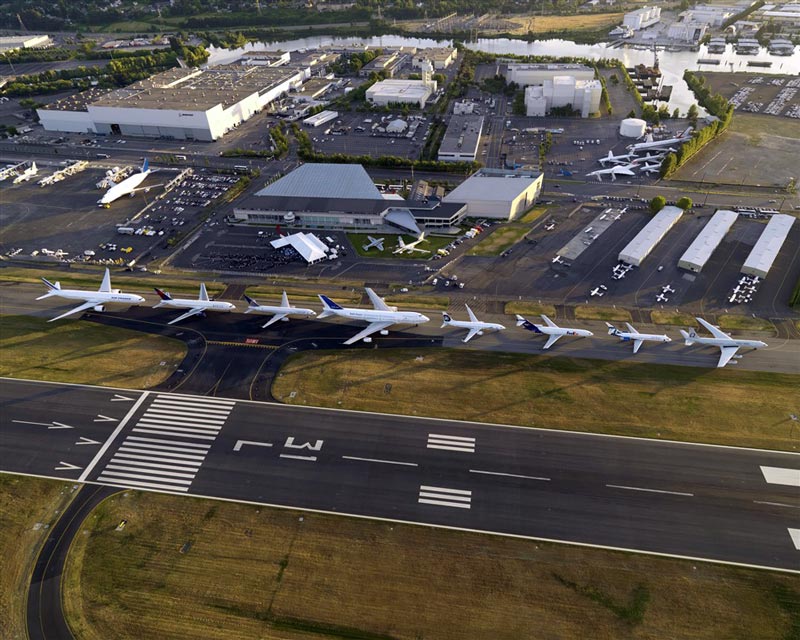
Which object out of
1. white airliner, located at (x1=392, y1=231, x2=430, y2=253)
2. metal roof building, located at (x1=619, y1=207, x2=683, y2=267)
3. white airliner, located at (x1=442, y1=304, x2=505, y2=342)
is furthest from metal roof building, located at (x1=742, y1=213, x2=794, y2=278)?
white airliner, located at (x1=392, y1=231, x2=430, y2=253)

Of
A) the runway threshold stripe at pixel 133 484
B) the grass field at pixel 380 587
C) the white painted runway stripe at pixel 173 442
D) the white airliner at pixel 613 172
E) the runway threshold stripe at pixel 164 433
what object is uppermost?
the white airliner at pixel 613 172

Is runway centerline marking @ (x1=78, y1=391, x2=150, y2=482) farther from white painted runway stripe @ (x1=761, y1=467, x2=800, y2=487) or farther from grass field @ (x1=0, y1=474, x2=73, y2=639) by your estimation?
white painted runway stripe @ (x1=761, y1=467, x2=800, y2=487)

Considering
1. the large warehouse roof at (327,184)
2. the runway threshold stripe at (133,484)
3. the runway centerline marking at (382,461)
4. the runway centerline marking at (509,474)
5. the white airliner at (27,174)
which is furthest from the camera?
the white airliner at (27,174)

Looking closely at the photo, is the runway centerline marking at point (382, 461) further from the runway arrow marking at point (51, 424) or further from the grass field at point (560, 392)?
the runway arrow marking at point (51, 424)

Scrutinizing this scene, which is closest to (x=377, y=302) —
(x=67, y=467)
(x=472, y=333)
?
(x=472, y=333)

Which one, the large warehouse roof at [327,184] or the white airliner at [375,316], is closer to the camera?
the white airliner at [375,316]

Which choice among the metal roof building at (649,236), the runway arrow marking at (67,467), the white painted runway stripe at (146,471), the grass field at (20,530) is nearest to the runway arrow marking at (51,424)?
the runway arrow marking at (67,467)
